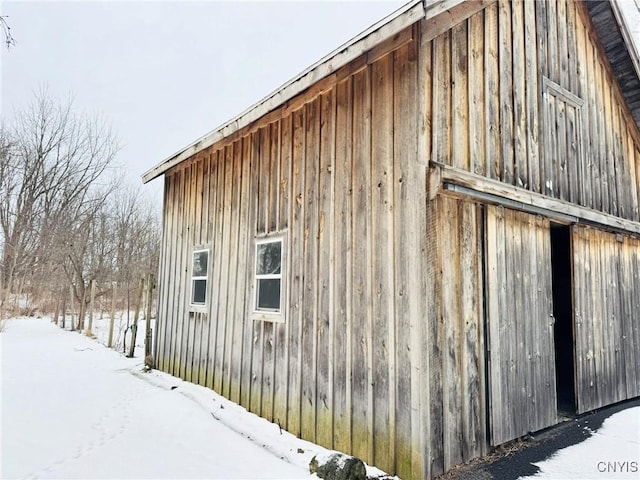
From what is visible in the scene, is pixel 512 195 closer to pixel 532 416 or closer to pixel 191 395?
pixel 532 416

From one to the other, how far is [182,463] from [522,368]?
343 cm

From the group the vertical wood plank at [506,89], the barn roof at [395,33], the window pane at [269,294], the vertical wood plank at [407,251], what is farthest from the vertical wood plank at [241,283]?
the vertical wood plank at [506,89]

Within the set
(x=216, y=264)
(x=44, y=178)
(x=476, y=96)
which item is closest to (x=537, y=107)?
(x=476, y=96)

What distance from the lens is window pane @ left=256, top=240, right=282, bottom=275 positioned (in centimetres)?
512

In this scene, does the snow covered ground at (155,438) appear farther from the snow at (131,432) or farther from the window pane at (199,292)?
the window pane at (199,292)

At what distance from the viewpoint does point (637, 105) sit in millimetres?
6598

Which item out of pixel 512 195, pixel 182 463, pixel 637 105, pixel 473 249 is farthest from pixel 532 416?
pixel 637 105

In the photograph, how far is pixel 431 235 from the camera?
11.6ft

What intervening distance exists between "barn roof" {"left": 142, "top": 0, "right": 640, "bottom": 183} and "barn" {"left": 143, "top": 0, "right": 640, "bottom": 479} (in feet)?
0.07

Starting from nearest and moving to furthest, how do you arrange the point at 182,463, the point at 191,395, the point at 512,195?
A: 1. the point at 182,463
2. the point at 512,195
3. the point at 191,395

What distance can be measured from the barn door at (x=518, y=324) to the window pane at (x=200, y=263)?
4.35 meters

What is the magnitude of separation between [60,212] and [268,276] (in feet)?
56.1

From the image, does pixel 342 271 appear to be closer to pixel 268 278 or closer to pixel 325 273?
pixel 325 273

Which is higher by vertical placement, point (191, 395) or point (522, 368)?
point (522, 368)
